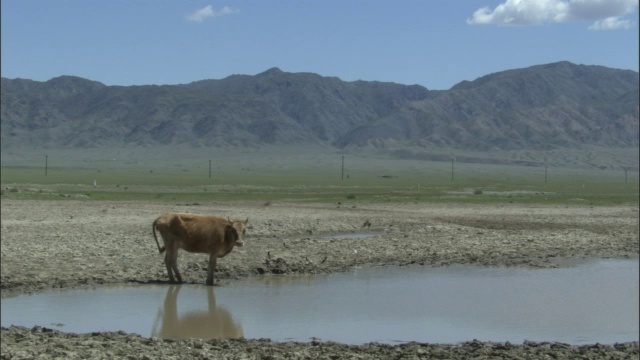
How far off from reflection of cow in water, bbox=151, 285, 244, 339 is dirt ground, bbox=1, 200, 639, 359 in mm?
1149

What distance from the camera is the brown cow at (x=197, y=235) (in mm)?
17391

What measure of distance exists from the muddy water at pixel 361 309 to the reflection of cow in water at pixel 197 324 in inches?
0.6

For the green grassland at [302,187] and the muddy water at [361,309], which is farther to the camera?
the green grassland at [302,187]

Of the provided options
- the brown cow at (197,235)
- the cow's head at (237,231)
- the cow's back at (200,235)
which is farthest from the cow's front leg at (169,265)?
the cow's head at (237,231)

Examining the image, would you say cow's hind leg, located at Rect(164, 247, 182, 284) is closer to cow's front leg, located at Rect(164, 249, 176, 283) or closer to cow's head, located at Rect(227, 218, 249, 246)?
cow's front leg, located at Rect(164, 249, 176, 283)

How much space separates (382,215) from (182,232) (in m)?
17.9

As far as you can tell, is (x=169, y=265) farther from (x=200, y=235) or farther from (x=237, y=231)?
(x=237, y=231)

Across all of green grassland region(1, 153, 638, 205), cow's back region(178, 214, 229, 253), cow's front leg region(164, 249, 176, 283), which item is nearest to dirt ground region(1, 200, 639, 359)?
cow's front leg region(164, 249, 176, 283)

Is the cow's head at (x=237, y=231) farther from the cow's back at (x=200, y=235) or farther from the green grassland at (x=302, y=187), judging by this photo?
the green grassland at (x=302, y=187)

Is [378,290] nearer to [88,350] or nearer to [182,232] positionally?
[182,232]

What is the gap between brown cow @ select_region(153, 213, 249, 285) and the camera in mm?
17391

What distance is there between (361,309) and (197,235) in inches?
141

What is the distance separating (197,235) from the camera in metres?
17.4

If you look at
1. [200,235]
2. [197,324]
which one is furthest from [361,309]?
[200,235]
